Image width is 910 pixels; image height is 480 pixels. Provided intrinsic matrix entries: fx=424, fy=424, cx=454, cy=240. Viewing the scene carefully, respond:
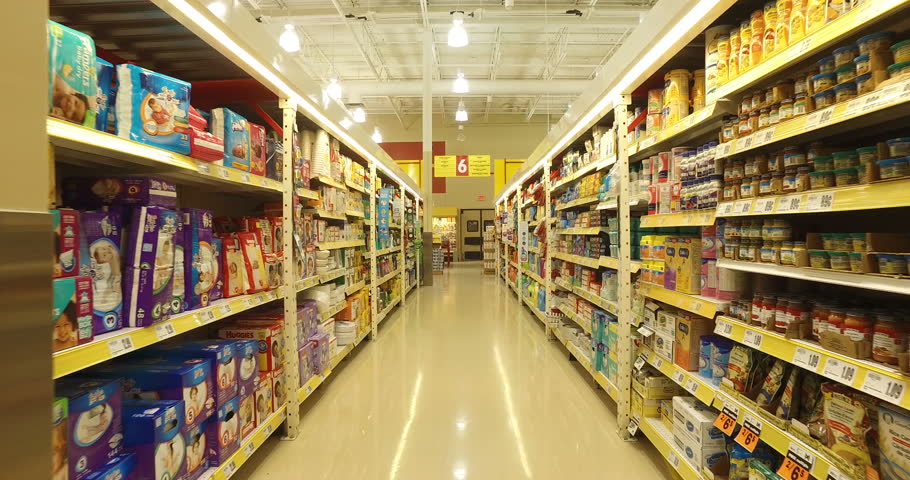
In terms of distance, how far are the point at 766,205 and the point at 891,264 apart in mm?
432

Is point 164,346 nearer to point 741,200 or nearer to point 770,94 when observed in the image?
point 741,200

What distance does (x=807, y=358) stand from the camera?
1.32 m

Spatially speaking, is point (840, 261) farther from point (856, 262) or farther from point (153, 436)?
point (153, 436)

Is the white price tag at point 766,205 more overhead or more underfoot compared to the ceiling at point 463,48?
more underfoot

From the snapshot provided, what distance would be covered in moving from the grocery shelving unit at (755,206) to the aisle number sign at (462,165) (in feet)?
30.8

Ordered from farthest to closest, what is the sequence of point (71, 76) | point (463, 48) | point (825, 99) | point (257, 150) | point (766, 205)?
point (463, 48) → point (257, 150) → point (766, 205) → point (825, 99) → point (71, 76)

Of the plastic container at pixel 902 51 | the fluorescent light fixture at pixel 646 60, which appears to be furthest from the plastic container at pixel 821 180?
the fluorescent light fixture at pixel 646 60

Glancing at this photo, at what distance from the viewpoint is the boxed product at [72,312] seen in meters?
1.15

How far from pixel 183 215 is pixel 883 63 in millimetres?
2386

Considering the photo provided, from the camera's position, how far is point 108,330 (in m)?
1.38

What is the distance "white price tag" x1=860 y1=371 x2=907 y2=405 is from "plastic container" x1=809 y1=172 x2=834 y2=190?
23.0 inches

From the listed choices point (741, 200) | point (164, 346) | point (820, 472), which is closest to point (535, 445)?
point (820, 472)

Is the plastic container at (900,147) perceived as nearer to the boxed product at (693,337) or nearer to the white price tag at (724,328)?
the white price tag at (724,328)

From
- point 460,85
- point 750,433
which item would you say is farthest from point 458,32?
point 750,433
